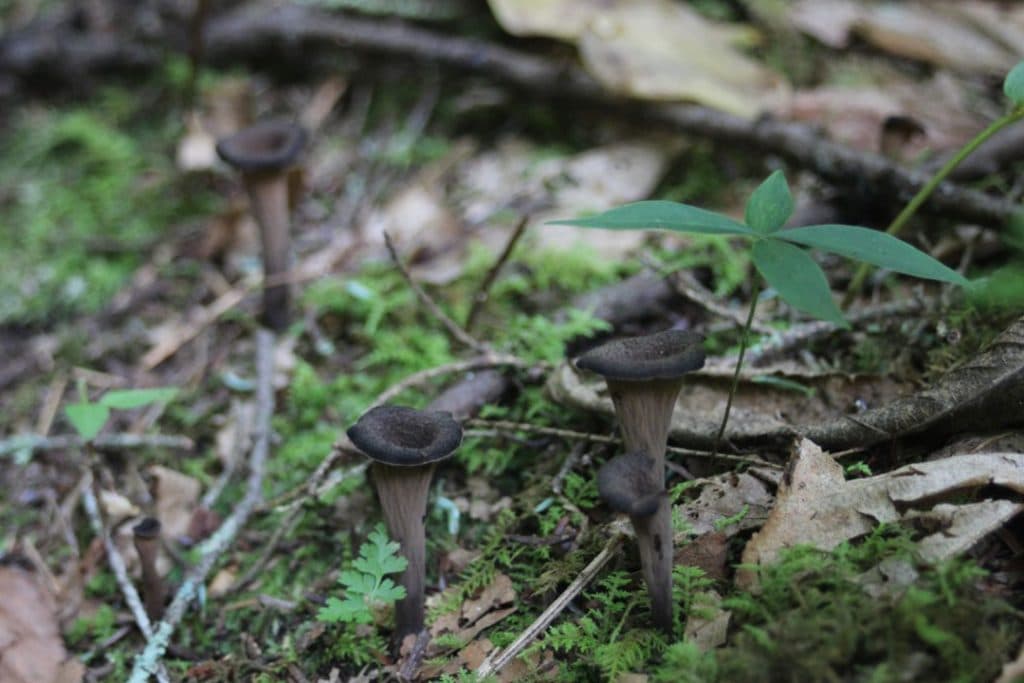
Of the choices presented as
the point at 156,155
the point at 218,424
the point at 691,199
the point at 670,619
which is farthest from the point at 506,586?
the point at 156,155

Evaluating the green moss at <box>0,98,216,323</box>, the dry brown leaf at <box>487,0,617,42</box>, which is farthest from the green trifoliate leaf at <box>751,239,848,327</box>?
the green moss at <box>0,98,216,323</box>

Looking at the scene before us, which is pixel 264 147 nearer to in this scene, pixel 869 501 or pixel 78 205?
pixel 78 205

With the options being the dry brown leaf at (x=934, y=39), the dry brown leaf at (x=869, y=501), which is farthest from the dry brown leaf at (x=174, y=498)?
the dry brown leaf at (x=934, y=39)

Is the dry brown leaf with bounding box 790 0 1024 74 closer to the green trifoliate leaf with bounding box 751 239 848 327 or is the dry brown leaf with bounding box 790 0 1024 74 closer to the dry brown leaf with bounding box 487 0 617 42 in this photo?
the dry brown leaf with bounding box 487 0 617 42

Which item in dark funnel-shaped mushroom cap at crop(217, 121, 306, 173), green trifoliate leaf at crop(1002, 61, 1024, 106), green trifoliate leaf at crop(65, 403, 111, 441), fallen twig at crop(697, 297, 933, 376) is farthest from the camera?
dark funnel-shaped mushroom cap at crop(217, 121, 306, 173)

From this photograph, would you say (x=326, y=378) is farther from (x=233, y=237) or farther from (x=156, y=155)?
(x=156, y=155)

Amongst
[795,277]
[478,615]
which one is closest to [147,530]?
[478,615]
